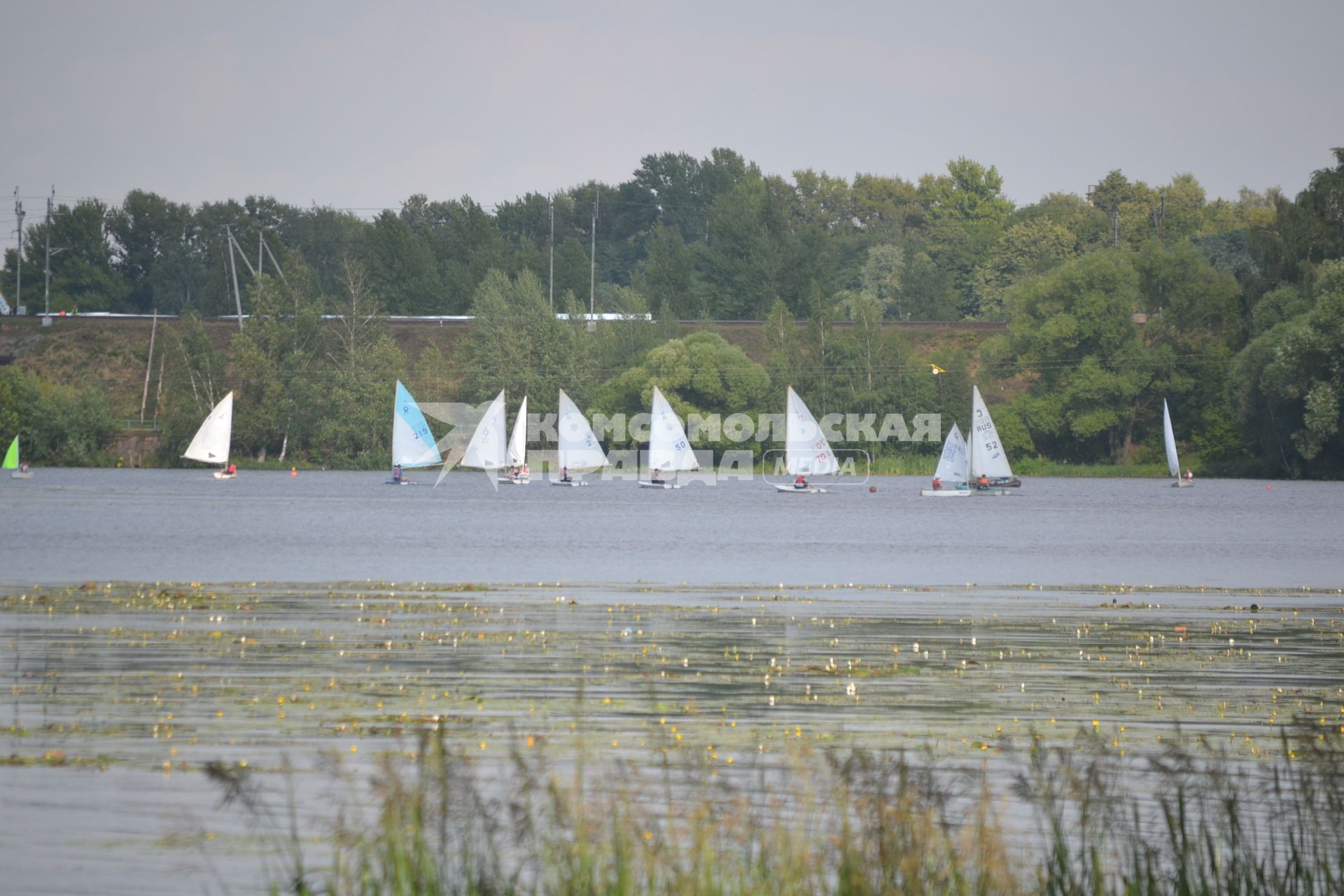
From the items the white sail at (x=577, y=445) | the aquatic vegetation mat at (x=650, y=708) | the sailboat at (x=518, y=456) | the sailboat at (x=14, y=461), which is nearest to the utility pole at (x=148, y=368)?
the sailboat at (x=14, y=461)

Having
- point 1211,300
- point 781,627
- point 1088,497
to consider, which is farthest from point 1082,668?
point 1211,300

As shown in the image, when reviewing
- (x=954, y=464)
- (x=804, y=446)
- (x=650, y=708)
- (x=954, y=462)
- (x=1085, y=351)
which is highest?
(x=1085, y=351)

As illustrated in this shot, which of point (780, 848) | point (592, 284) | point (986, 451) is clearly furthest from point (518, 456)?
point (780, 848)

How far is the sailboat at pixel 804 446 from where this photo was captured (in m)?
85.6

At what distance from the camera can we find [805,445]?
87.3 m

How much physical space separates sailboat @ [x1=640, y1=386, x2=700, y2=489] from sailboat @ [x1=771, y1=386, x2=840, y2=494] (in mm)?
6426

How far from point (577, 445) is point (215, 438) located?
2635cm

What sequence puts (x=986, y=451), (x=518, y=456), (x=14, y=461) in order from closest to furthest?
1. (x=986, y=451)
2. (x=518, y=456)
3. (x=14, y=461)

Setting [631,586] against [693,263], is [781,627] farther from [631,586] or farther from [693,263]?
[693,263]

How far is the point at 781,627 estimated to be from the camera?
2552 centimetres

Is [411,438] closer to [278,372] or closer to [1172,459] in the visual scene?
[278,372]

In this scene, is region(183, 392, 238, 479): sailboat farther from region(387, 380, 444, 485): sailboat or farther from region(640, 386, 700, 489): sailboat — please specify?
region(640, 386, 700, 489): sailboat

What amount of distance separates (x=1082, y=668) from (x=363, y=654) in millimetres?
9039

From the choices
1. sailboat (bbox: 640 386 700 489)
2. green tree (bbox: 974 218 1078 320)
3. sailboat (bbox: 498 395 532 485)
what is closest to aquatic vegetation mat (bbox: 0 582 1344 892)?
sailboat (bbox: 640 386 700 489)
